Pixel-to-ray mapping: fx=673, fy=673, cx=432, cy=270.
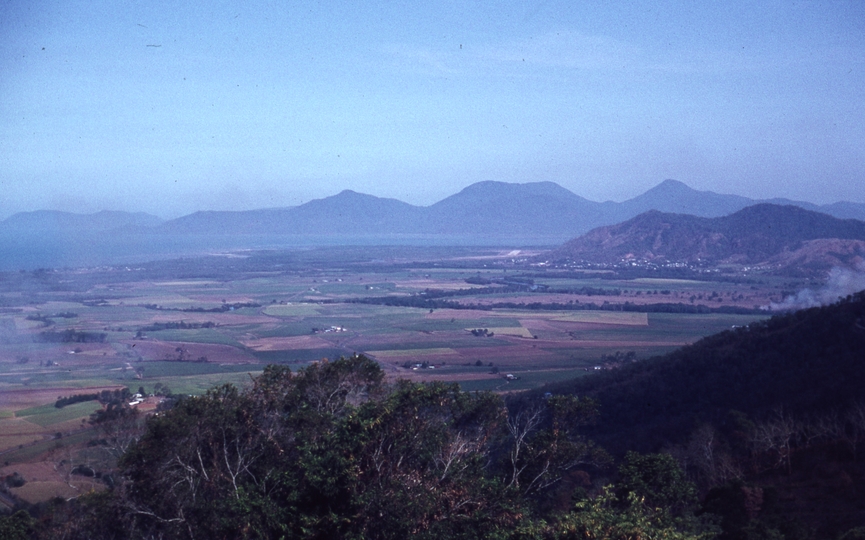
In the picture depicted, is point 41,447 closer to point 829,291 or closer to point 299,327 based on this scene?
point 299,327

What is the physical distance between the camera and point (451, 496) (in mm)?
8969

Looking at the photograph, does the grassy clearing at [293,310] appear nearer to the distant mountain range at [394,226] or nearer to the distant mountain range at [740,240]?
the distant mountain range at [394,226]

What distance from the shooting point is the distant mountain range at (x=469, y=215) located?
406ft

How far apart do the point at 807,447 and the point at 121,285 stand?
46163 millimetres

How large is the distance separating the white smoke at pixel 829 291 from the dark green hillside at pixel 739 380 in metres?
11.9

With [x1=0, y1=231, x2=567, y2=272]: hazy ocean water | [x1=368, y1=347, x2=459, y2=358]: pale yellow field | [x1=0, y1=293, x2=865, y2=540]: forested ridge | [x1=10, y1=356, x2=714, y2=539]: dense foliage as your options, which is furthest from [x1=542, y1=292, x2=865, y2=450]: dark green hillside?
[x1=0, y1=231, x2=567, y2=272]: hazy ocean water

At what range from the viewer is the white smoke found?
37.8 meters

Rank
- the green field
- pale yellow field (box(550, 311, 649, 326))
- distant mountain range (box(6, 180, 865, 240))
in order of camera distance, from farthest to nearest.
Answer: distant mountain range (box(6, 180, 865, 240)) → pale yellow field (box(550, 311, 649, 326)) → the green field

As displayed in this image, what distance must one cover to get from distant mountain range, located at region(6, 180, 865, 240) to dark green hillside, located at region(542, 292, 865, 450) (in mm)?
83733

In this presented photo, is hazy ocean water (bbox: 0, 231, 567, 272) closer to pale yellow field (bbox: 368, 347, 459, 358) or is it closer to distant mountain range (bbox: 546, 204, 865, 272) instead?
pale yellow field (bbox: 368, 347, 459, 358)

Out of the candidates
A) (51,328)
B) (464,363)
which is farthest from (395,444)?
(51,328)

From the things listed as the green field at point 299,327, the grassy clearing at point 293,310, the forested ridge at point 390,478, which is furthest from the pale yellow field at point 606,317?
the forested ridge at point 390,478

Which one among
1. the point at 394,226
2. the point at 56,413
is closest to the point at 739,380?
A: the point at 56,413

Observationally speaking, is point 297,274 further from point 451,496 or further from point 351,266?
point 451,496
